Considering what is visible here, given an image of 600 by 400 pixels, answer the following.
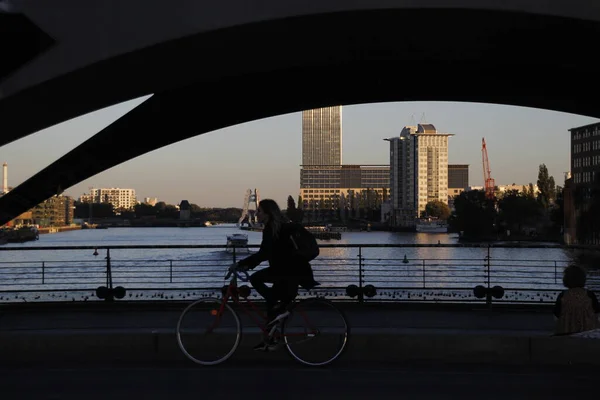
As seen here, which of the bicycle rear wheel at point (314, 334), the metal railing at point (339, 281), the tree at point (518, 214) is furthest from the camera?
the tree at point (518, 214)

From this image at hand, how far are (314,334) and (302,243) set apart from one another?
0.93 m

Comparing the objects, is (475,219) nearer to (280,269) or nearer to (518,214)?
(518,214)

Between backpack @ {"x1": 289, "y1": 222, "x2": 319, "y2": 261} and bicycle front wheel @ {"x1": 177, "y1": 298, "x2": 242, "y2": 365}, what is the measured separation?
2.98 feet

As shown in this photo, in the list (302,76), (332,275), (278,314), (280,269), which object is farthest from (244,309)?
(302,76)

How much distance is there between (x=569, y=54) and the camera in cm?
1163

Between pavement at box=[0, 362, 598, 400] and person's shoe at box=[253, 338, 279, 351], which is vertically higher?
person's shoe at box=[253, 338, 279, 351]

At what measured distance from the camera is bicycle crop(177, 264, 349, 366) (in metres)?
8.22

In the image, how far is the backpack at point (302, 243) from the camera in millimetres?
8219

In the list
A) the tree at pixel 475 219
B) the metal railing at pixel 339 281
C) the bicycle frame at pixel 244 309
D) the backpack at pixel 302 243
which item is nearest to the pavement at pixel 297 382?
the bicycle frame at pixel 244 309

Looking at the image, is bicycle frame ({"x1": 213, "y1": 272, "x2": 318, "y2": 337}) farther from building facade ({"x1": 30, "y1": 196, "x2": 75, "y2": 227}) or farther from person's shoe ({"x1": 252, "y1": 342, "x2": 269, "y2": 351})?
building facade ({"x1": 30, "y1": 196, "x2": 75, "y2": 227})

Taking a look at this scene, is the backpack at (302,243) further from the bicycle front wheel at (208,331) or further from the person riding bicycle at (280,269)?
the bicycle front wheel at (208,331)

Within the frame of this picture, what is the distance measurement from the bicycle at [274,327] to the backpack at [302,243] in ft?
1.48

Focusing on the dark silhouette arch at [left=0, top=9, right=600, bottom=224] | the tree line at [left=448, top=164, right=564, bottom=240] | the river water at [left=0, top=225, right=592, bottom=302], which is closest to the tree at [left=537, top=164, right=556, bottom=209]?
the tree line at [left=448, top=164, right=564, bottom=240]

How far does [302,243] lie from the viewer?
8.23m
